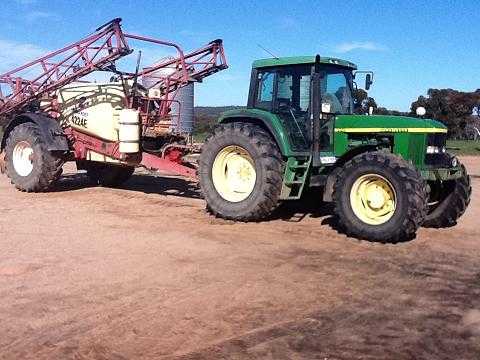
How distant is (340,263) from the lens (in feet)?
20.1

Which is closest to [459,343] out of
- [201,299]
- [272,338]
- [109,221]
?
[272,338]

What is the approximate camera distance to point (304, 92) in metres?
8.14

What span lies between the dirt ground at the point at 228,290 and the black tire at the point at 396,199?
0.17 meters

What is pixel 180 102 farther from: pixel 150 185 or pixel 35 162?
pixel 35 162

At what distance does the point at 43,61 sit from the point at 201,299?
7.99 metres

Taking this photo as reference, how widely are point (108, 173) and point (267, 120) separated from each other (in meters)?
5.09

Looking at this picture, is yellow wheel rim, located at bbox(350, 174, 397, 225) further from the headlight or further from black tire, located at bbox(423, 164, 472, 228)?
black tire, located at bbox(423, 164, 472, 228)

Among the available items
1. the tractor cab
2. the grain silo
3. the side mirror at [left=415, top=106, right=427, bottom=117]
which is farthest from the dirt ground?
the grain silo

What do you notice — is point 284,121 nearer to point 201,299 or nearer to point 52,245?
point 52,245

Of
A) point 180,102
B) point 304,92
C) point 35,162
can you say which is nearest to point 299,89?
point 304,92

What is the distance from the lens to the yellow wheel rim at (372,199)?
23.3 feet

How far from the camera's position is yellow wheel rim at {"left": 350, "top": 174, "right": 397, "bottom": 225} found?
7105 mm

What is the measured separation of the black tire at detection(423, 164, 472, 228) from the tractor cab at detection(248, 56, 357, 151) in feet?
5.31

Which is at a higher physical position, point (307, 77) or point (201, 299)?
point (307, 77)
